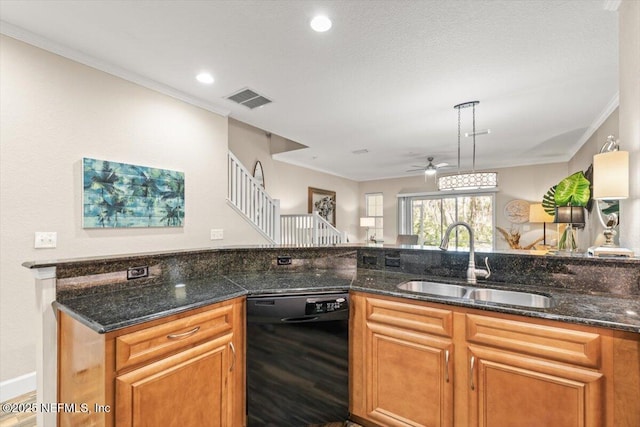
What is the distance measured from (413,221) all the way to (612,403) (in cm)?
695

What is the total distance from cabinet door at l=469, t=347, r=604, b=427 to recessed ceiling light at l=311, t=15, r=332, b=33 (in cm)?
217

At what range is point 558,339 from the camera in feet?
3.93

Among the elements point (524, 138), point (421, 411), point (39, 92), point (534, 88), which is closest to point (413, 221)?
point (524, 138)

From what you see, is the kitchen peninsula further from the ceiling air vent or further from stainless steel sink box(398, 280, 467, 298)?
the ceiling air vent

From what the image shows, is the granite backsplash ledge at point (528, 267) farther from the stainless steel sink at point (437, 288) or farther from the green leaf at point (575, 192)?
the green leaf at point (575, 192)

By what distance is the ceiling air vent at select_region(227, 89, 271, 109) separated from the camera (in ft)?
9.77

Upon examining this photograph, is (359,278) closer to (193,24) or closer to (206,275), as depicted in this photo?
(206,275)

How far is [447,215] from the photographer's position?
7375 mm

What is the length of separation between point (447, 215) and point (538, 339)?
6612mm

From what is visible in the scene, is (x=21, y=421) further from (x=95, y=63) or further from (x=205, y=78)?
(x=205, y=78)

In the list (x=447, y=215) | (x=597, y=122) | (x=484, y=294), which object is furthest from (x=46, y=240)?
(x=447, y=215)

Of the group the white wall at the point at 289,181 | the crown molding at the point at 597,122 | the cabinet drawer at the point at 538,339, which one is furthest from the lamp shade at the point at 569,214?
the white wall at the point at 289,181

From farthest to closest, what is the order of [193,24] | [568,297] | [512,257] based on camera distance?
[193,24] → [512,257] → [568,297]

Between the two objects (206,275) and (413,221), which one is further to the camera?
(413,221)
